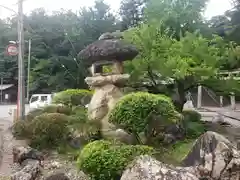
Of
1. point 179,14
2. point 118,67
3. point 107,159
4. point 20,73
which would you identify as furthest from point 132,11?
point 107,159

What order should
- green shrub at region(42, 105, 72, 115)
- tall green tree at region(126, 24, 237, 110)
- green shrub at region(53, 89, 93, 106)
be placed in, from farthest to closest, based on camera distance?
1. green shrub at region(53, 89, 93, 106)
2. green shrub at region(42, 105, 72, 115)
3. tall green tree at region(126, 24, 237, 110)

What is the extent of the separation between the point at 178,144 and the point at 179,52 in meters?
3.08

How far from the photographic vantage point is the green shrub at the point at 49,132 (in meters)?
8.66

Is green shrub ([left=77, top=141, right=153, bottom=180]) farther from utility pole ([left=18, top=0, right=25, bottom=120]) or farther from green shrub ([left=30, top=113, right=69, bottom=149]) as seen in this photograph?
Result: utility pole ([left=18, top=0, right=25, bottom=120])

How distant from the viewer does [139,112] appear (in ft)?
22.9

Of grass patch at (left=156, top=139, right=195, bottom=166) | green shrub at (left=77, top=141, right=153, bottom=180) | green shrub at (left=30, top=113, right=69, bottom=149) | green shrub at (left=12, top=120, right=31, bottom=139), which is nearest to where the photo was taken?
green shrub at (left=77, top=141, right=153, bottom=180)

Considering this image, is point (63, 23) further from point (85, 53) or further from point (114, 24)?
point (85, 53)

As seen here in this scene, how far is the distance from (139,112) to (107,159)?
6.02 ft

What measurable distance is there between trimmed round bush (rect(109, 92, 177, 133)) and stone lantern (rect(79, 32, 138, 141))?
1.89 metres

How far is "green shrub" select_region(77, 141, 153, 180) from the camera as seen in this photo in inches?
209

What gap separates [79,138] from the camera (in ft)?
27.3

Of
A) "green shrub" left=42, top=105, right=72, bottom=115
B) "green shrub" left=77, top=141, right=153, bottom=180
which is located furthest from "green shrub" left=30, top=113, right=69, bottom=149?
"green shrub" left=77, top=141, right=153, bottom=180

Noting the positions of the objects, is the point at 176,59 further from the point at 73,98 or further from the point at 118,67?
the point at 73,98

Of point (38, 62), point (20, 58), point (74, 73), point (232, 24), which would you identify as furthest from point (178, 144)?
point (38, 62)
